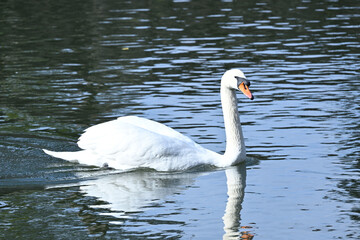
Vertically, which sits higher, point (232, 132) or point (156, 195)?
point (232, 132)

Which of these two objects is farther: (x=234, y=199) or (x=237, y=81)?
(x=237, y=81)

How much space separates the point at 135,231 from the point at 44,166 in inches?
131

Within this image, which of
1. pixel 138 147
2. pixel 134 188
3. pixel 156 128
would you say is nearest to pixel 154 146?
pixel 138 147

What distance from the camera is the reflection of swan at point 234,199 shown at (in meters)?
8.73

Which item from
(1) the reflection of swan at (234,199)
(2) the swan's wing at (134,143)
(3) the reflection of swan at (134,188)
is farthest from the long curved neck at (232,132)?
(3) the reflection of swan at (134,188)

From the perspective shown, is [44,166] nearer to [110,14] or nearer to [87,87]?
[87,87]

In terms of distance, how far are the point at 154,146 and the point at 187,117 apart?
297cm

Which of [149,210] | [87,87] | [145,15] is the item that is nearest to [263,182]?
[149,210]

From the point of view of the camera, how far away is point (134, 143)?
11.4 meters

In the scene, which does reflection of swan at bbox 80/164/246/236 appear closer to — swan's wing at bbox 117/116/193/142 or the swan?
the swan

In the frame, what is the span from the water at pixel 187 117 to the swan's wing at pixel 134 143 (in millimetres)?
239

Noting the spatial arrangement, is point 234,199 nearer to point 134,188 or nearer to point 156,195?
point 156,195

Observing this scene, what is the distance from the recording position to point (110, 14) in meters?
29.6

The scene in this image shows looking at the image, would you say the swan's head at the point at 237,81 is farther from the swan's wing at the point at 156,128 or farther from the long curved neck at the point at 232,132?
the swan's wing at the point at 156,128
